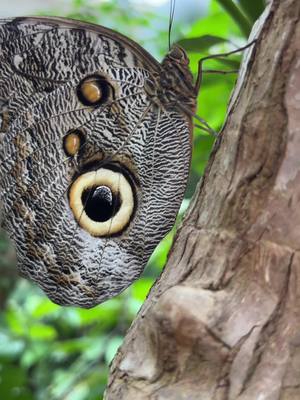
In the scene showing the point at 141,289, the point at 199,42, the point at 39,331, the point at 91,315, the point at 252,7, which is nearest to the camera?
the point at 252,7

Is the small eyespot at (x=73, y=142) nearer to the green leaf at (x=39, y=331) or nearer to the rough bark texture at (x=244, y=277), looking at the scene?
the rough bark texture at (x=244, y=277)

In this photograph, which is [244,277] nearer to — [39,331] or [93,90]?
[93,90]

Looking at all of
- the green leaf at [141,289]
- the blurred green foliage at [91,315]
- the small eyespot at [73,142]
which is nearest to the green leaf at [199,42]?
the blurred green foliage at [91,315]

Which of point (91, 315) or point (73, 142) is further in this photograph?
point (91, 315)

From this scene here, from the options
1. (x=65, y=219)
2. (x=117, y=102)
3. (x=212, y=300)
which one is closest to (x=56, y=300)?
(x=65, y=219)

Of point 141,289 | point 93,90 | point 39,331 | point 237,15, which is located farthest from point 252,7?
point 39,331

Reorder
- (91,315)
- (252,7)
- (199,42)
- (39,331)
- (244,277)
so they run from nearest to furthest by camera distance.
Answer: (244,277) < (252,7) < (199,42) < (91,315) < (39,331)

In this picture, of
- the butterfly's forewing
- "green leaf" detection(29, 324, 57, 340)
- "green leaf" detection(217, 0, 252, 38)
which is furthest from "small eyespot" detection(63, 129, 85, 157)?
"green leaf" detection(29, 324, 57, 340)
